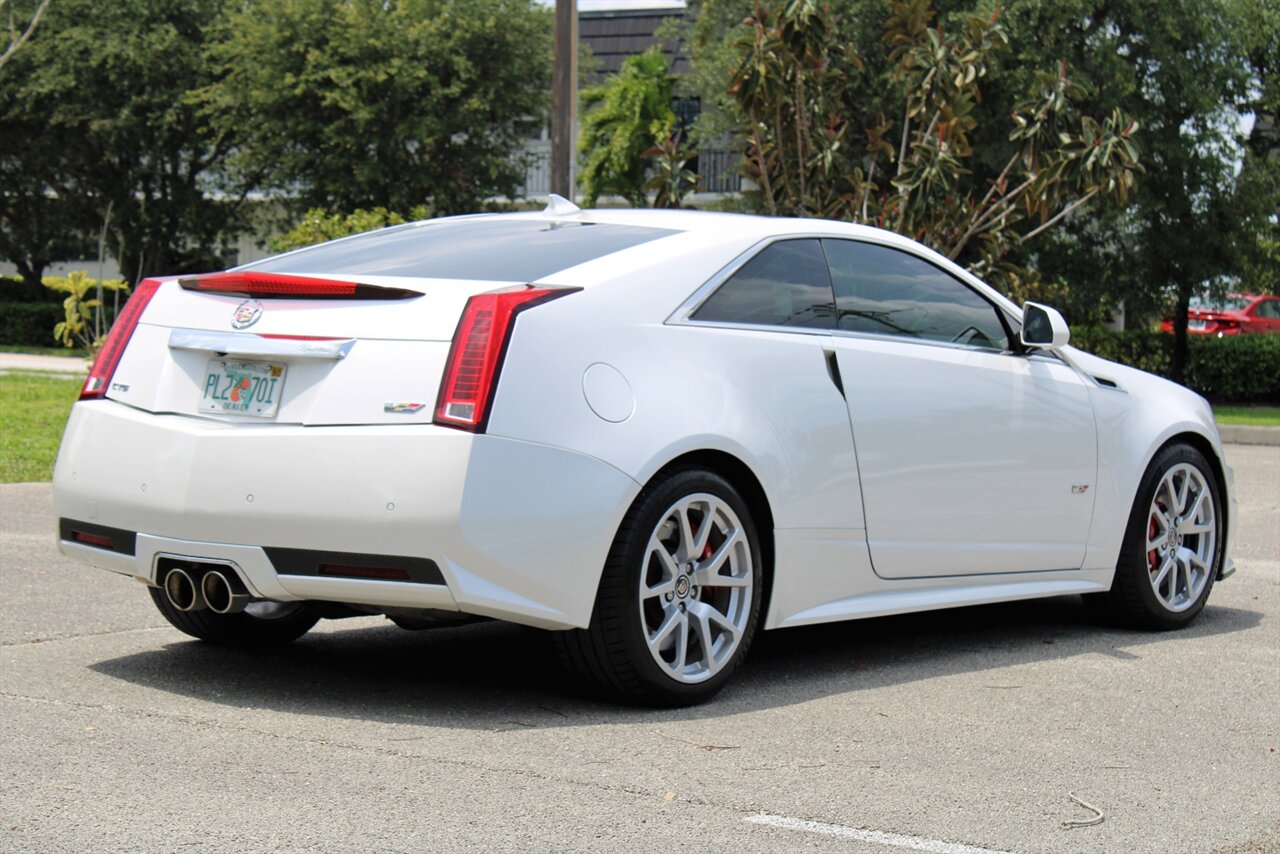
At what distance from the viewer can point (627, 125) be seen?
101 feet

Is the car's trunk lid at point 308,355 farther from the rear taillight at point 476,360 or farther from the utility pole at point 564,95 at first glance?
the utility pole at point 564,95

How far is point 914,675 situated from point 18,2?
29352 millimetres

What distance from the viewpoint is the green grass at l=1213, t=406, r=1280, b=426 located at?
21.0 metres

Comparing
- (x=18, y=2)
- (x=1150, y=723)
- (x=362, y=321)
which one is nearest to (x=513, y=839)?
(x=362, y=321)

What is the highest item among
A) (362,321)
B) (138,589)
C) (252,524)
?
(362,321)

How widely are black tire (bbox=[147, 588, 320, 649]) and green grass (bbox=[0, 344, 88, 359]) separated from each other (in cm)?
2312

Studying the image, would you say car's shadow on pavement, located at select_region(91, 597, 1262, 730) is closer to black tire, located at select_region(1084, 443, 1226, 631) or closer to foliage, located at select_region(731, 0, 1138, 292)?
black tire, located at select_region(1084, 443, 1226, 631)

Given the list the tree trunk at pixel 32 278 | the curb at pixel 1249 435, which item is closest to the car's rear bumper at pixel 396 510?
the curb at pixel 1249 435

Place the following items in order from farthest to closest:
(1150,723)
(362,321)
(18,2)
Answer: (18,2), (1150,723), (362,321)

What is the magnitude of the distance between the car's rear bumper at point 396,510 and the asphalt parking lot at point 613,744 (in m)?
0.41

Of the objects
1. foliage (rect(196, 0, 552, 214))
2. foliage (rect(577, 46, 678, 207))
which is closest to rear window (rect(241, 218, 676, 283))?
foliage (rect(196, 0, 552, 214))

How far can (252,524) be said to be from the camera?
506cm

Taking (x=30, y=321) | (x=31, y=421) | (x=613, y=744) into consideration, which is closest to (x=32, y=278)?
(x=30, y=321)

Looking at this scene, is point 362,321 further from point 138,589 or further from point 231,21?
point 231,21
